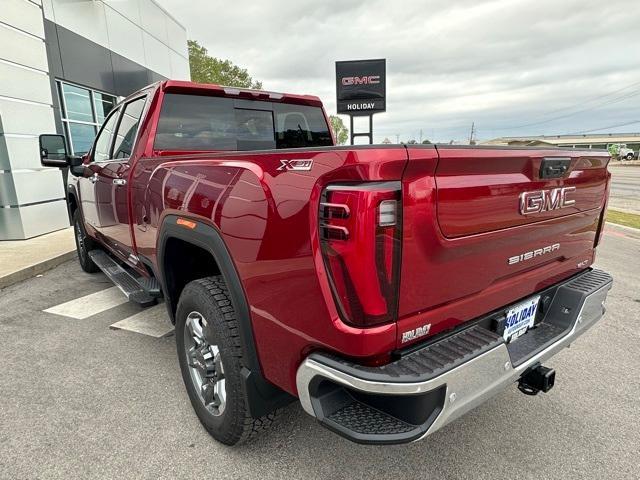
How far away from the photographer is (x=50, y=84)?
8266mm

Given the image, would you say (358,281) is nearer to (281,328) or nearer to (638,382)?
(281,328)

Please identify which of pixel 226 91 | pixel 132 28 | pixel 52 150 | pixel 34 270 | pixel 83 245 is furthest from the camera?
pixel 132 28

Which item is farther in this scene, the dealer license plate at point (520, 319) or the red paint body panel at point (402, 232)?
the dealer license plate at point (520, 319)

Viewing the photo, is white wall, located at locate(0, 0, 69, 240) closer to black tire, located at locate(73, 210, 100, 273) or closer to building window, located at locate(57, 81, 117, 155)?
building window, located at locate(57, 81, 117, 155)

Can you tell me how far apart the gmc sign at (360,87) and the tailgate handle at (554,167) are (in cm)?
1362

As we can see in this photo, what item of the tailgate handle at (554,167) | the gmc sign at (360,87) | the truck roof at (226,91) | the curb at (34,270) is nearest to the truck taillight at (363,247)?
the tailgate handle at (554,167)

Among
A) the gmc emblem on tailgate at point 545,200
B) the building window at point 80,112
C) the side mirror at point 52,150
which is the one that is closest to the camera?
the gmc emblem on tailgate at point 545,200

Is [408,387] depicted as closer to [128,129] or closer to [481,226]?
[481,226]

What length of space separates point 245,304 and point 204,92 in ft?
7.05

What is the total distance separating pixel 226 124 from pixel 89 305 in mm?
2573

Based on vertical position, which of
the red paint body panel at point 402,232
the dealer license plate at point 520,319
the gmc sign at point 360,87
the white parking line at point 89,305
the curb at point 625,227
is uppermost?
the gmc sign at point 360,87

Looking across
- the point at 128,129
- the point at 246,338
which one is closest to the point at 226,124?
the point at 128,129

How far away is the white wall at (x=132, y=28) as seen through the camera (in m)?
9.11

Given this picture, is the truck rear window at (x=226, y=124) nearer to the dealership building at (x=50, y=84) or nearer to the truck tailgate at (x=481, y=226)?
the truck tailgate at (x=481, y=226)
